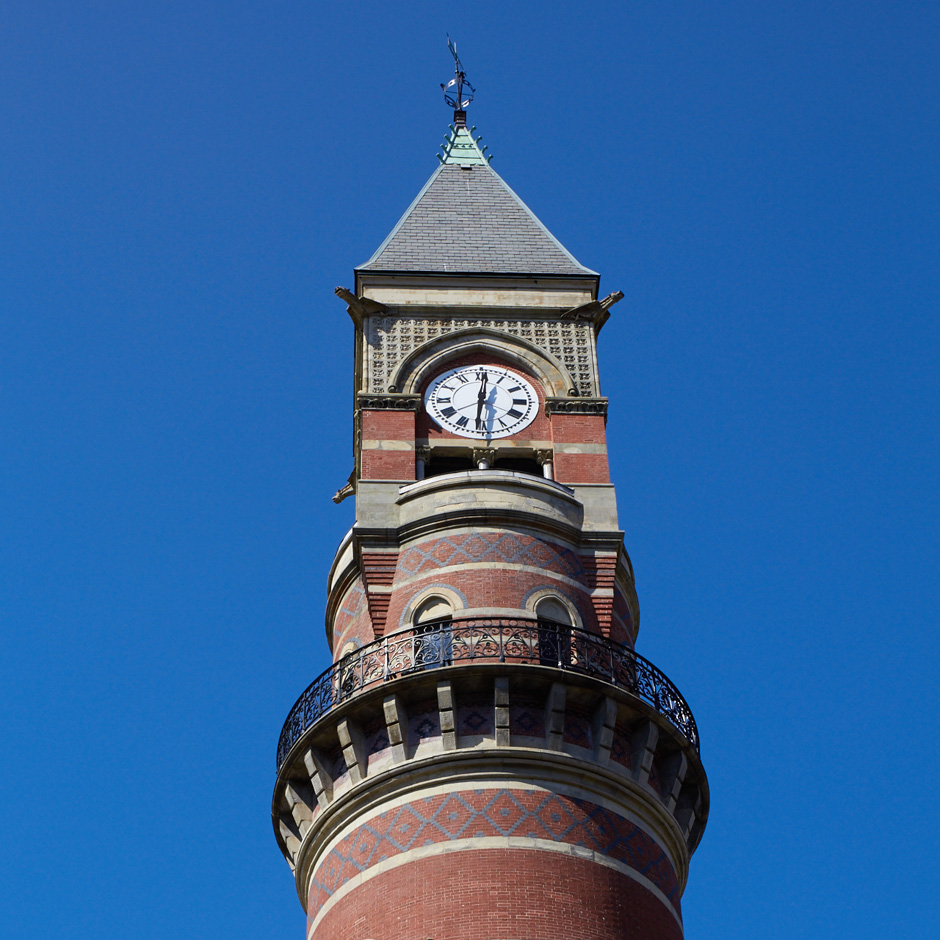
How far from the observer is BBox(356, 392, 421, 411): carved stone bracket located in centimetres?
3253

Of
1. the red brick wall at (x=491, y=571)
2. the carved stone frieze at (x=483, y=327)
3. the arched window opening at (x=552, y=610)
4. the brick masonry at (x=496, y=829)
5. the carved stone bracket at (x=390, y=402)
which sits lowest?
the brick masonry at (x=496, y=829)

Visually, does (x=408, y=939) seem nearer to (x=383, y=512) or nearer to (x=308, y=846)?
(x=308, y=846)

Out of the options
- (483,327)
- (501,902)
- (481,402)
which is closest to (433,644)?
(501,902)

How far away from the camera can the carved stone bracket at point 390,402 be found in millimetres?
32531

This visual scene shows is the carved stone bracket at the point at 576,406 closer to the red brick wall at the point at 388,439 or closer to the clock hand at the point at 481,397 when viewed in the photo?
the clock hand at the point at 481,397

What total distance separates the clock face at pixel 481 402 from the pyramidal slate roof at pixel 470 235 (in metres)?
2.73

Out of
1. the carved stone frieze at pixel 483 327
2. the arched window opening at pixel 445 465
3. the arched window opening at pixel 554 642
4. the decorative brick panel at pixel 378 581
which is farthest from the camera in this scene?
the carved stone frieze at pixel 483 327

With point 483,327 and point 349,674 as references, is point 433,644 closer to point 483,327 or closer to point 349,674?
point 349,674

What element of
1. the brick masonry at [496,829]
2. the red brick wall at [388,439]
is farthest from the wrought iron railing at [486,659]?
the red brick wall at [388,439]

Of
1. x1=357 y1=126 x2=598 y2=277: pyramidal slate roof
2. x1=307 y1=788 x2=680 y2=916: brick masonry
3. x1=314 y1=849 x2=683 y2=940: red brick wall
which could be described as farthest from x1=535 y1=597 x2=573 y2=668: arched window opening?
x1=357 y1=126 x2=598 y2=277: pyramidal slate roof

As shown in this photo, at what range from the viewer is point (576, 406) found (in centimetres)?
3281

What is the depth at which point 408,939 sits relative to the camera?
24734 millimetres

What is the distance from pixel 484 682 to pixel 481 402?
7.94 metres

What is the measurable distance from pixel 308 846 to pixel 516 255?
14348 mm
